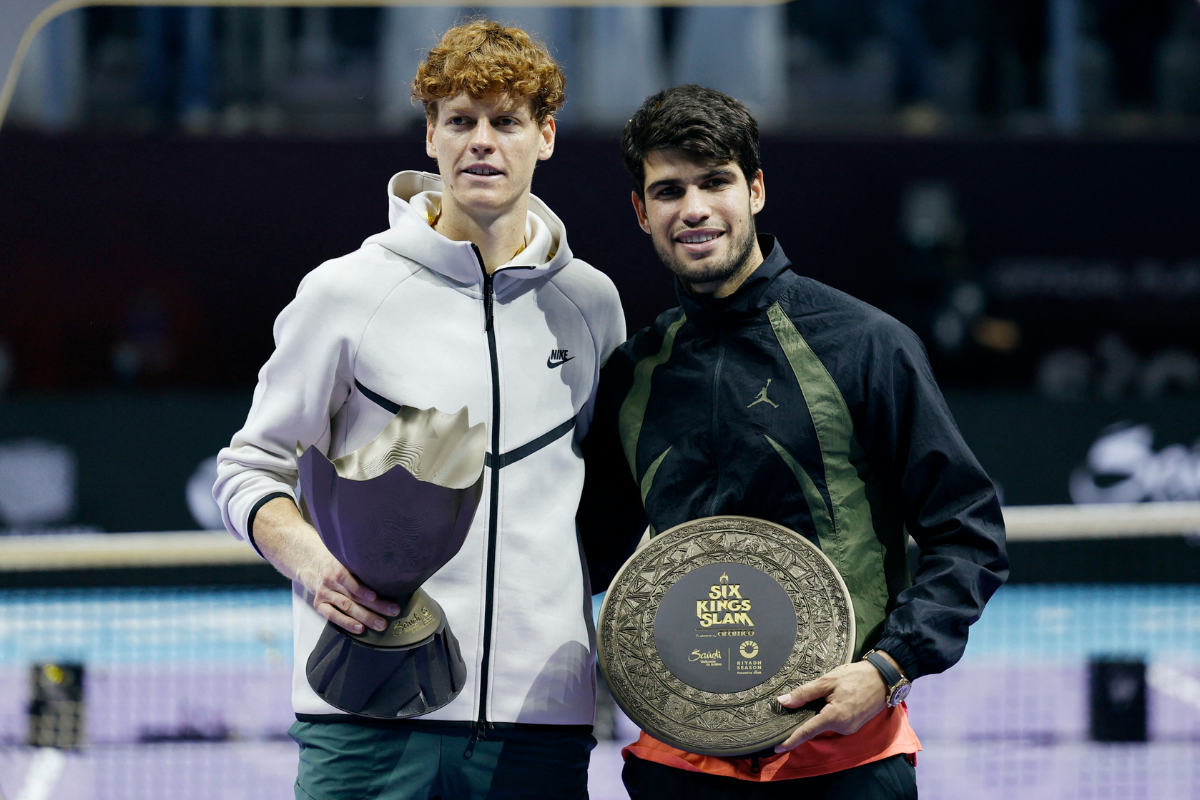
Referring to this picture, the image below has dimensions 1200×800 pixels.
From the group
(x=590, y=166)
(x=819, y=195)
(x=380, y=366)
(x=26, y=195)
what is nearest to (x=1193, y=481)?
(x=819, y=195)

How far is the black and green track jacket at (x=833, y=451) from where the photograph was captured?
1867 millimetres

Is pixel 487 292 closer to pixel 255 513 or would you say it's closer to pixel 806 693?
pixel 255 513

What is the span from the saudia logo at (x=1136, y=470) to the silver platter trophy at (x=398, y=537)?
550cm

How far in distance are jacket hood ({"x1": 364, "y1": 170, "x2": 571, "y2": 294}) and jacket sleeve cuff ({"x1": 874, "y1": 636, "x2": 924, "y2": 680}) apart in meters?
0.84

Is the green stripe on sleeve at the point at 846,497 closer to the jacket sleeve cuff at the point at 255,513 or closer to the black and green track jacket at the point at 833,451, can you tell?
the black and green track jacket at the point at 833,451

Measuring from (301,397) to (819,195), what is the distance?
5.13 metres

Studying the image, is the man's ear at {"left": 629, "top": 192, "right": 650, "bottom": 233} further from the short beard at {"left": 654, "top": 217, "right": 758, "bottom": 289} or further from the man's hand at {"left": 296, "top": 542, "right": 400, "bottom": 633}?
the man's hand at {"left": 296, "top": 542, "right": 400, "bottom": 633}

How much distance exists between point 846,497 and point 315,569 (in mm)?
832

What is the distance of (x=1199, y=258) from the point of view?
6.98 metres

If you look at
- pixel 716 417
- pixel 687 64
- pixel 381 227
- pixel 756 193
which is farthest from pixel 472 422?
pixel 687 64

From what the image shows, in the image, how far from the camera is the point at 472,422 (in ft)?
6.55

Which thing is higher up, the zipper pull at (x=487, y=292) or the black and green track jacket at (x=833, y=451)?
the zipper pull at (x=487, y=292)

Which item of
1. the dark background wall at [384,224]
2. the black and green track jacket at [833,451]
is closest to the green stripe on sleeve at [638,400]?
the black and green track jacket at [833,451]

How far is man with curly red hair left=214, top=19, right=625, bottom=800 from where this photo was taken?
6.37 feet
